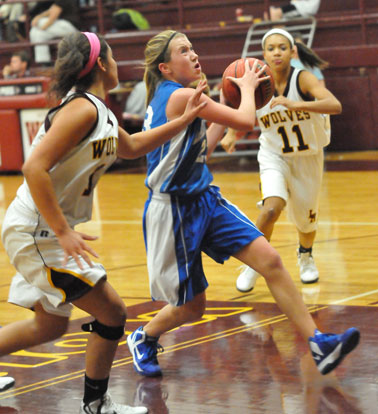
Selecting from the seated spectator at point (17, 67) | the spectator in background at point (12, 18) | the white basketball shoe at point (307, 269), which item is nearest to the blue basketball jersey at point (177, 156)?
the white basketball shoe at point (307, 269)

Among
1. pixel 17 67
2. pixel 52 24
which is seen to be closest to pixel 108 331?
pixel 17 67

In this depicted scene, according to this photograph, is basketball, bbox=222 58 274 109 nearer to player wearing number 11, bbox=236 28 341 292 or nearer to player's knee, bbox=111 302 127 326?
player wearing number 11, bbox=236 28 341 292

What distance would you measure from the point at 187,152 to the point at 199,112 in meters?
0.49

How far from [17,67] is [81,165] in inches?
470

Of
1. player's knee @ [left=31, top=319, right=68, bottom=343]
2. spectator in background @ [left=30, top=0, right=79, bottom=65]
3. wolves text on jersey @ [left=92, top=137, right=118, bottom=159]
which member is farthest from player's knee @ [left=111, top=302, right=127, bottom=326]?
spectator in background @ [left=30, top=0, right=79, bottom=65]

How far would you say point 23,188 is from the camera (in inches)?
149

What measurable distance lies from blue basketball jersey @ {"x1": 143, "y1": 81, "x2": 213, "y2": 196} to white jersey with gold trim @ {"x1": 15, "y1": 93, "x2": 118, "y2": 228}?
683mm

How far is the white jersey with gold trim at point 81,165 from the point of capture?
356 cm

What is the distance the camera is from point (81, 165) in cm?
358

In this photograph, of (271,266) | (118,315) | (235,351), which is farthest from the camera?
(235,351)

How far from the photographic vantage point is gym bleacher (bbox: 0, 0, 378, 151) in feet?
45.1

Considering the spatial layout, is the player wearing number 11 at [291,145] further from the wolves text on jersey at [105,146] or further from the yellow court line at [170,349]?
the wolves text on jersey at [105,146]

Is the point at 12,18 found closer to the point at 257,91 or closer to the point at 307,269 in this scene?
the point at 307,269

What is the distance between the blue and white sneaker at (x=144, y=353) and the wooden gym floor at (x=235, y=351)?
0.04 metres
